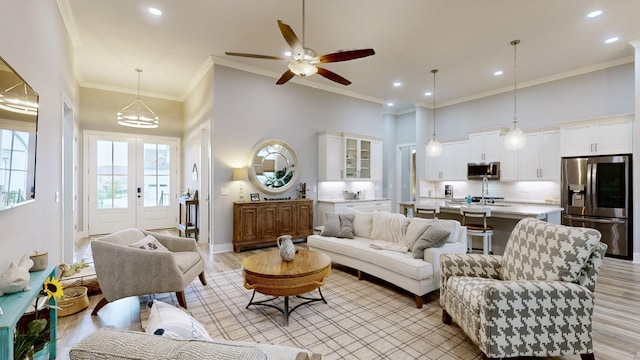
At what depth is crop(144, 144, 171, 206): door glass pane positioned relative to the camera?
741 centimetres

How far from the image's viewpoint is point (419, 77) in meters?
6.24

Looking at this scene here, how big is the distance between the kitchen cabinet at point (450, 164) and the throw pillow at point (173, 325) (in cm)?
730

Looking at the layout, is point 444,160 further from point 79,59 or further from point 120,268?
point 79,59

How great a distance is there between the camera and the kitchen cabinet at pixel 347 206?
6.27 m

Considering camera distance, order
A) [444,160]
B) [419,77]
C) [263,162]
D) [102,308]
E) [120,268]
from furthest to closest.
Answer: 1. [444,160]
2. [419,77]
3. [263,162]
4. [102,308]
5. [120,268]

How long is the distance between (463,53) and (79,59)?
22.7ft

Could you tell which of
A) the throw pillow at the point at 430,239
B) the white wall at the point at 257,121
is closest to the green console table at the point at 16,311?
the throw pillow at the point at 430,239

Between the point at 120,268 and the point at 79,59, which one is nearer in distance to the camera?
the point at 120,268

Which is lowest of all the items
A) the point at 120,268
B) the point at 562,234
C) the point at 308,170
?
the point at 120,268

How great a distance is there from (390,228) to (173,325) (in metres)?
3.30

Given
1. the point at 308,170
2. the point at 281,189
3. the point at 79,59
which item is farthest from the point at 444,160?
the point at 79,59

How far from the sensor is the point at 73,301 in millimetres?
2914

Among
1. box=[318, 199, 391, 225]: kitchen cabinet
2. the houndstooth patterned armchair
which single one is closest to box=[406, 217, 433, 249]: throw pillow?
the houndstooth patterned armchair

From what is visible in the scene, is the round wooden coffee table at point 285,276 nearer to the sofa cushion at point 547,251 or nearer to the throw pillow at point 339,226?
the throw pillow at point 339,226
